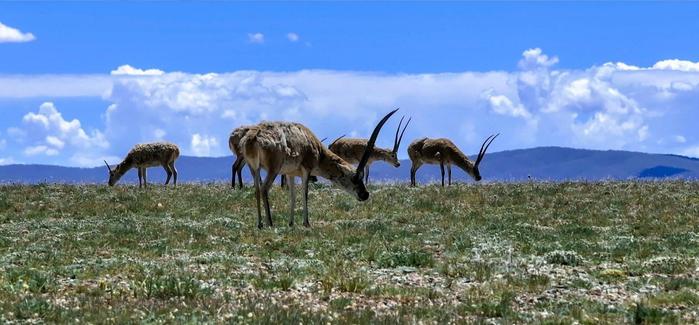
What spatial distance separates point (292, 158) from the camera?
25.2 metres

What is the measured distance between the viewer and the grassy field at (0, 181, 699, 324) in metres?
12.4

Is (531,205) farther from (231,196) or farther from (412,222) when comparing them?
(231,196)

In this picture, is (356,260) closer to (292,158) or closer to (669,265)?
(669,265)

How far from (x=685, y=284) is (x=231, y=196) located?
2137cm

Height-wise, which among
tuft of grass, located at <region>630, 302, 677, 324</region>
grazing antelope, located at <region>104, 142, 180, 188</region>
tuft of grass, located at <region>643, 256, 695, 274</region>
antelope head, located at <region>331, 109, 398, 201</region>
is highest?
grazing antelope, located at <region>104, 142, 180, 188</region>

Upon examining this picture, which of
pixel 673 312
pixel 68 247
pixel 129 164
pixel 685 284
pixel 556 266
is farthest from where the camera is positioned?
pixel 129 164

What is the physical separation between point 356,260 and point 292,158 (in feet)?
24.5

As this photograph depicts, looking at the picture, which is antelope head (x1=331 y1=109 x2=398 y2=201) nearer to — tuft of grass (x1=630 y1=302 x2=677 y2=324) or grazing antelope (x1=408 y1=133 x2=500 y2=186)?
tuft of grass (x1=630 y1=302 x2=677 y2=324)

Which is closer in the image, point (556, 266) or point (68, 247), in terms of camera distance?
point (556, 266)

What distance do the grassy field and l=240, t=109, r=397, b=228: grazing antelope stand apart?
1176 millimetres

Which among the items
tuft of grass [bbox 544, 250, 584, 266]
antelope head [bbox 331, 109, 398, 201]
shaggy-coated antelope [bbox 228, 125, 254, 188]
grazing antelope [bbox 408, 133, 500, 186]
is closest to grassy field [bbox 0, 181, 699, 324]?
tuft of grass [bbox 544, 250, 584, 266]

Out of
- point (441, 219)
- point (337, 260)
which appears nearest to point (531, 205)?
point (441, 219)

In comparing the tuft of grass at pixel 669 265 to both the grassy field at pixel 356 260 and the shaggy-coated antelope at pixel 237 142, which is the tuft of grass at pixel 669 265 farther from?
the shaggy-coated antelope at pixel 237 142

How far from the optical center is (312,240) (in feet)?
69.7
